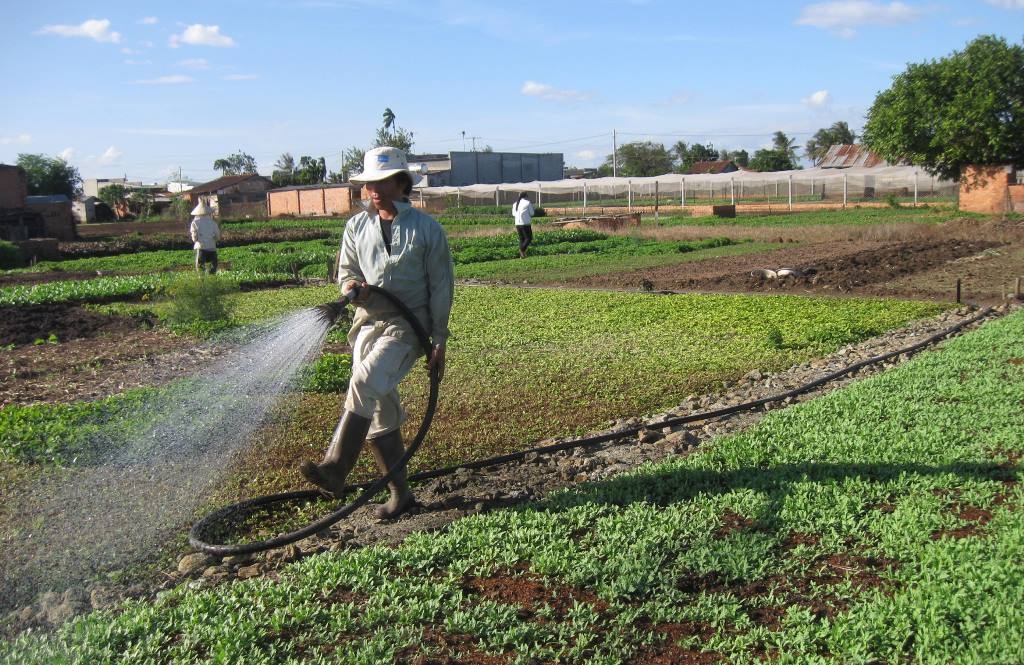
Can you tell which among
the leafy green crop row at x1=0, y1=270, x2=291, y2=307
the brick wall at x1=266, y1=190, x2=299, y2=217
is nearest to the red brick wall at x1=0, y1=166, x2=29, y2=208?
the brick wall at x1=266, y1=190, x2=299, y2=217

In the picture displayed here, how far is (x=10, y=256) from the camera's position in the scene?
29297 mm

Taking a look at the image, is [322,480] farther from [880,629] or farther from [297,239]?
[297,239]

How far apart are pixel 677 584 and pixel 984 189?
40173 millimetres

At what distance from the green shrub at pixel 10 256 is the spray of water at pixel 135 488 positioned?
2362 cm

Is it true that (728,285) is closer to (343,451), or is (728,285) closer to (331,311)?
(331,311)

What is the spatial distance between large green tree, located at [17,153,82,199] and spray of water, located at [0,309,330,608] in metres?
82.8

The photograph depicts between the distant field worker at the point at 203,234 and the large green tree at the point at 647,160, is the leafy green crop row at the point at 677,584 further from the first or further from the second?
the large green tree at the point at 647,160

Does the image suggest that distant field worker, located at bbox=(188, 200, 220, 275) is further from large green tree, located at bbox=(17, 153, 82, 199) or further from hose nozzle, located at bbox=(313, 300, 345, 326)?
large green tree, located at bbox=(17, 153, 82, 199)

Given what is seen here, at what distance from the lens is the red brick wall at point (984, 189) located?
3794 centimetres

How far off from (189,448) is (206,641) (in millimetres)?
3458

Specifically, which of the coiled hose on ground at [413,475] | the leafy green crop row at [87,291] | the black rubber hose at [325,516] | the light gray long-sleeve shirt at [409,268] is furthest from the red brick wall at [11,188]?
the light gray long-sleeve shirt at [409,268]

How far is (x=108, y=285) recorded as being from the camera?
18938 mm

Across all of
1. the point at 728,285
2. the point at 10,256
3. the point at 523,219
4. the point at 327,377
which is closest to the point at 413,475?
the point at 327,377

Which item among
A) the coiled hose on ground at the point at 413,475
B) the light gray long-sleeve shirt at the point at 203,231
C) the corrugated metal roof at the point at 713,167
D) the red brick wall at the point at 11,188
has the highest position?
the corrugated metal roof at the point at 713,167
